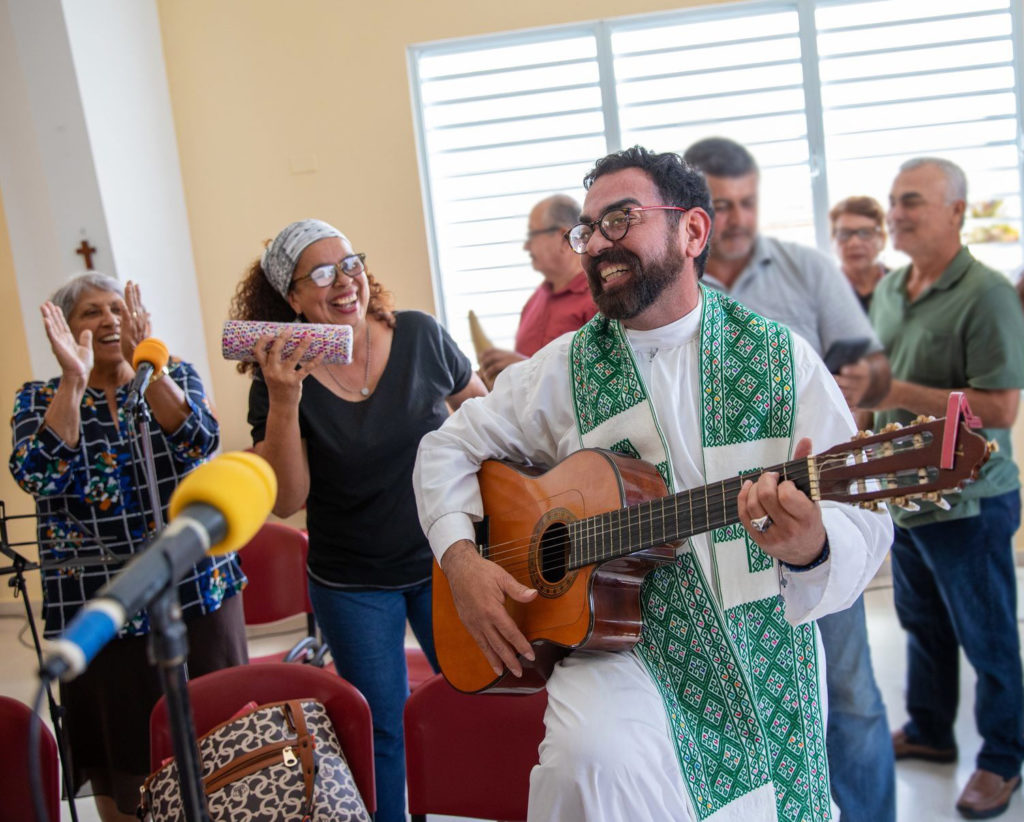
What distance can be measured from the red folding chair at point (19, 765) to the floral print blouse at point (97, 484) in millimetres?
613

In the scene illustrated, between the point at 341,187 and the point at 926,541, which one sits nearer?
the point at 926,541

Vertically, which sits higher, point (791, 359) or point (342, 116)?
point (342, 116)

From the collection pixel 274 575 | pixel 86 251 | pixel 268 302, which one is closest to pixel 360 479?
pixel 268 302

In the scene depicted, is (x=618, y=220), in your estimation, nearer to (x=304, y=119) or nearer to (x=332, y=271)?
(x=332, y=271)

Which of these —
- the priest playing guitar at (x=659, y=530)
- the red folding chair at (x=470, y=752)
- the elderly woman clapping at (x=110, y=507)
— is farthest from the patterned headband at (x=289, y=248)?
the red folding chair at (x=470, y=752)

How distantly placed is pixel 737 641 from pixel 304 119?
4.63 meters

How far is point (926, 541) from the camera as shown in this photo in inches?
136

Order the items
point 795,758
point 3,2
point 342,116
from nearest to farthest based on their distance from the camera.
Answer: point 795,758, point 3,2, point 342,116

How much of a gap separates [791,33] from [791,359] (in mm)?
4018

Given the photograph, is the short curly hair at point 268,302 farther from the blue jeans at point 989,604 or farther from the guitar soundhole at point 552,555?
the blue jeans at point 989,604

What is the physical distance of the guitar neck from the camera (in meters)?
1.87

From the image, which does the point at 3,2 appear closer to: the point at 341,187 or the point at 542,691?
the point at 341,187

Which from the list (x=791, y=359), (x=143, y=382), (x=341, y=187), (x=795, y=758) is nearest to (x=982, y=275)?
(x=791, y=359)

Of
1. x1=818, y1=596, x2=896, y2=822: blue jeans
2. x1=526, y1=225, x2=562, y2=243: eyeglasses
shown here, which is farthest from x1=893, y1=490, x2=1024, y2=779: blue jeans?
x1=526, y1=225, x2=562, y2=243: eyeglasses
